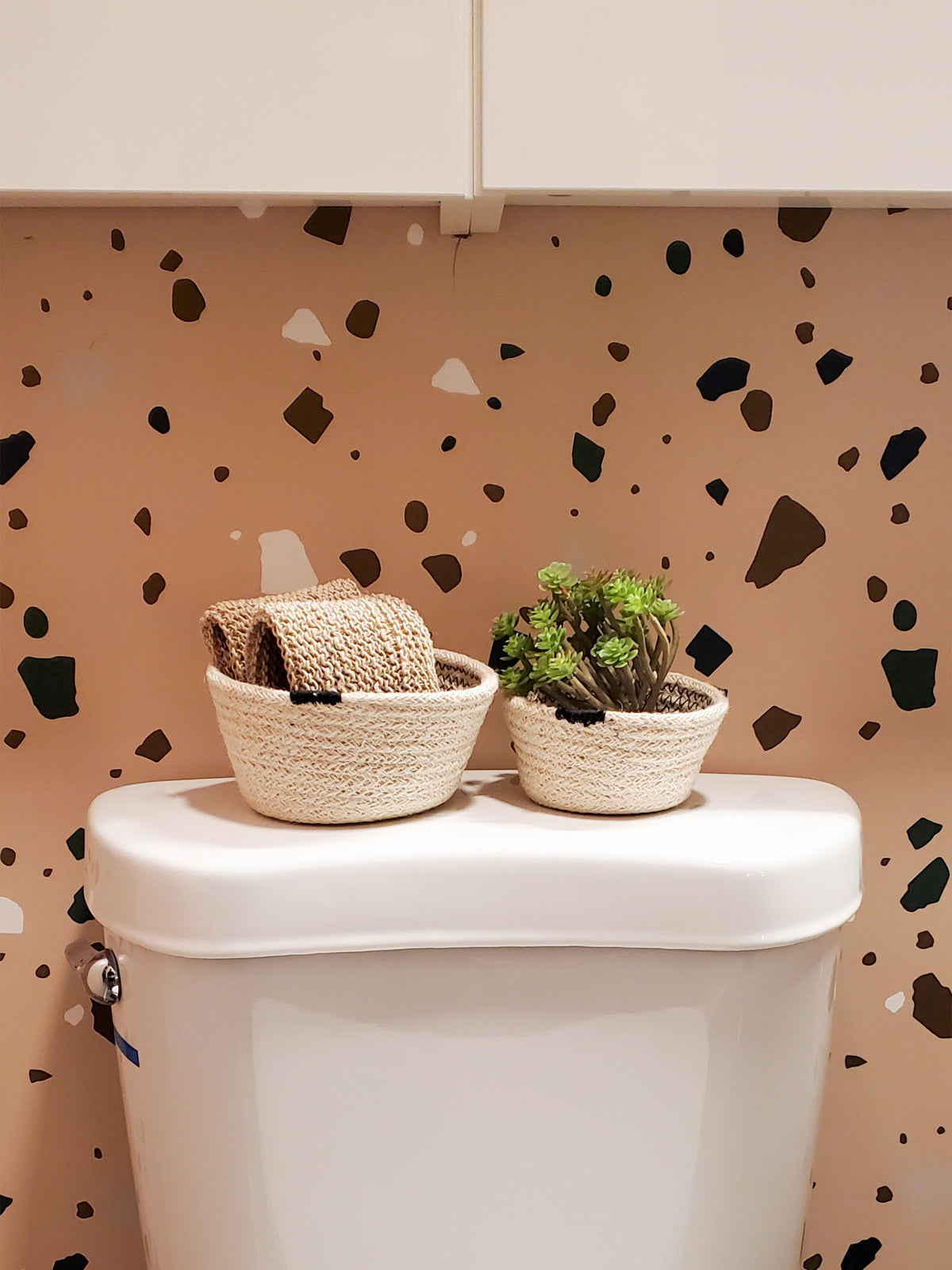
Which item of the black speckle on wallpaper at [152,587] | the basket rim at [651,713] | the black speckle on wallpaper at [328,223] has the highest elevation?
the black speckle on wallpaper at [328,223]

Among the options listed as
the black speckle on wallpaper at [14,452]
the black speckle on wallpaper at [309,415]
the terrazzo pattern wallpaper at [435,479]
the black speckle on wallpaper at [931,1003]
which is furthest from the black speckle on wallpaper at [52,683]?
the black speckle on wallpaper at [931,1003]

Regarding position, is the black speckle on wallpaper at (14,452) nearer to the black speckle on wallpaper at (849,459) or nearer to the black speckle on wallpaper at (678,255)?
the black speckle on wallpaper at (678,255)

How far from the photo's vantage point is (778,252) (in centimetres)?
79

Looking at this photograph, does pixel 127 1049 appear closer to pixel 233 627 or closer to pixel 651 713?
pixel 233 627

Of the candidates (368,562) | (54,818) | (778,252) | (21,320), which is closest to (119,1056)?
(54,818)

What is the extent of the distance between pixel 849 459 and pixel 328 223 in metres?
0.41

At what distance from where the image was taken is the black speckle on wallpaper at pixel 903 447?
2.66 feet

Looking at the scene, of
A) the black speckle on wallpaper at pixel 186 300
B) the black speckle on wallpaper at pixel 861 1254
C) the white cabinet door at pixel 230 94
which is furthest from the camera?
the black speckle on wallpaper at pixel 861 1254

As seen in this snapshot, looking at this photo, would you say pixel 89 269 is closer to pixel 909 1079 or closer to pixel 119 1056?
pixel 119 1056

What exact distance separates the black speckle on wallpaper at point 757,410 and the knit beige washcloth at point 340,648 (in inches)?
12.4

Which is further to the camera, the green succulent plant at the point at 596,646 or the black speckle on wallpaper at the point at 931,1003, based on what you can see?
the black speckle on wallpaper at the point at 931,1003

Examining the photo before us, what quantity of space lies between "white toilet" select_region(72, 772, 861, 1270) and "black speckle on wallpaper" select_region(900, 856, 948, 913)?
0.21 m

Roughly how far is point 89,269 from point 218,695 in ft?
1.09

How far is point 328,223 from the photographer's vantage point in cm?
77
